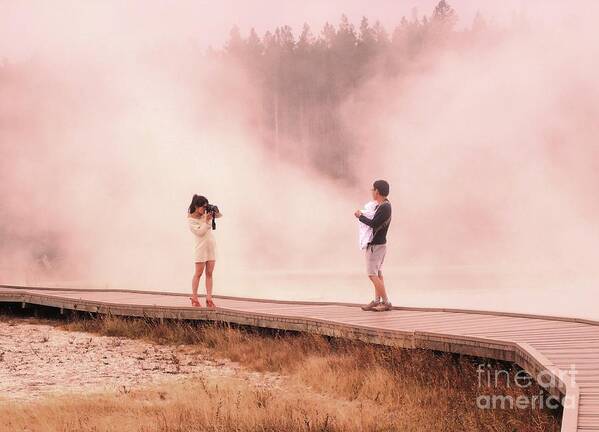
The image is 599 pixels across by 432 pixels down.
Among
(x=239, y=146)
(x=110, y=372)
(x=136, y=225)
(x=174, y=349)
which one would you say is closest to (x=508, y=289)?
(x=174, y=349)

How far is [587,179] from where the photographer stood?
65.6 meters

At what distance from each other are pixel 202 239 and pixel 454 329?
3.92 meters

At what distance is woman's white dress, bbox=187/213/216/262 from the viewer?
40.0ft

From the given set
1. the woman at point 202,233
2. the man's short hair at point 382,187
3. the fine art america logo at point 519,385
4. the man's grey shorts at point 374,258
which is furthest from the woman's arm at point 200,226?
the fine art america logo at point 519,385

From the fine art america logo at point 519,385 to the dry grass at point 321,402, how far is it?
89 millimetres

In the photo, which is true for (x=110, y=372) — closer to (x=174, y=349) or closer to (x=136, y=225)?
(x=174, y=349)

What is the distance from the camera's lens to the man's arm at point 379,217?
11242 mm

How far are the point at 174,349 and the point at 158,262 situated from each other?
34420 millimetres

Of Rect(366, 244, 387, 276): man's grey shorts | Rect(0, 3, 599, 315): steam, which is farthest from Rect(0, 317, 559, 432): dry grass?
Rect(0, 3, 599, 315): steam

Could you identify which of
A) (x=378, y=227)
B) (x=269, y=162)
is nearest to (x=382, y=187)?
(x=378, y=227)

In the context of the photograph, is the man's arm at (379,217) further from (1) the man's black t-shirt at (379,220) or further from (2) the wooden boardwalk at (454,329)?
(2) the wooden boardwalk at (454,329)

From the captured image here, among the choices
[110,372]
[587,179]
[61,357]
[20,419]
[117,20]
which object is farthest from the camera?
[117,20]

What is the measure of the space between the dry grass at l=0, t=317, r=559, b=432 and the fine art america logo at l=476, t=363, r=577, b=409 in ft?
0.29

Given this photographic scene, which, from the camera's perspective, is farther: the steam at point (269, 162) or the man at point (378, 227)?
the steam at point (269, 162)
